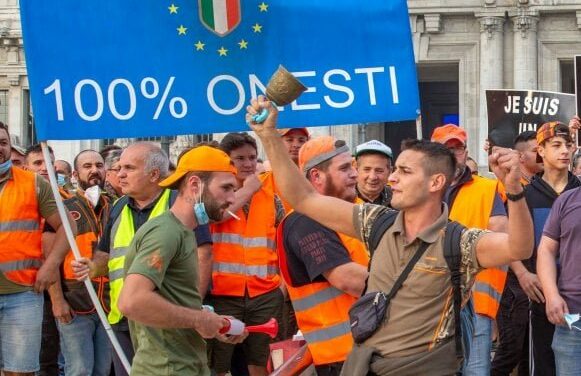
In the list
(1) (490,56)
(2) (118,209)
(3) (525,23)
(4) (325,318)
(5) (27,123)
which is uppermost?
(3) (525,23)

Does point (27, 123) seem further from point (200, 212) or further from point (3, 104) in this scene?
point (200, 212)

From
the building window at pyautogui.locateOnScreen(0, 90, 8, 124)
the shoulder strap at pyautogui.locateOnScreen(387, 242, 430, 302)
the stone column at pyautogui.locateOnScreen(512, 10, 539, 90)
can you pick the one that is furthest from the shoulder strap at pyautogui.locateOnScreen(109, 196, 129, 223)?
the building window at pyautogui.locateOnScreen(0, 90, 8, 124)

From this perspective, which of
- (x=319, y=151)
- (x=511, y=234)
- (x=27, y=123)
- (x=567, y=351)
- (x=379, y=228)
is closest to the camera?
(x=511, y=234)

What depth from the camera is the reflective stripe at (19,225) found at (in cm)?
784

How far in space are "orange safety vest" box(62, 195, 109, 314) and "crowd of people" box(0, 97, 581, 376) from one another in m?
0.01

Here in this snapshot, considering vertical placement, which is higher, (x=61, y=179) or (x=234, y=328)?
(x=61, y=179)

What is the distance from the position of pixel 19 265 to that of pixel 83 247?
1153 millimetres

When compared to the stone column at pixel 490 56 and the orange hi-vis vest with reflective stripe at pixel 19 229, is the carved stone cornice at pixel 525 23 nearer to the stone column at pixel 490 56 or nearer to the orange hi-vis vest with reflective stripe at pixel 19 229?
the stone column at pixel 490 56

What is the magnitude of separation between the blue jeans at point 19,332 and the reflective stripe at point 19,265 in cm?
17

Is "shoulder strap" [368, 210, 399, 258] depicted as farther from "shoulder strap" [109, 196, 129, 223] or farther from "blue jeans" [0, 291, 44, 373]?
"blue jeans" [0, 291, 44, 373]

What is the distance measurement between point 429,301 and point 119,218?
281 cm

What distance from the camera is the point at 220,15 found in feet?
22.9

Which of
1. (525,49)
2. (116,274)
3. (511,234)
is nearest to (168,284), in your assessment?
(511,234)

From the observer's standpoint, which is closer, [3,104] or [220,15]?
[220,15]
